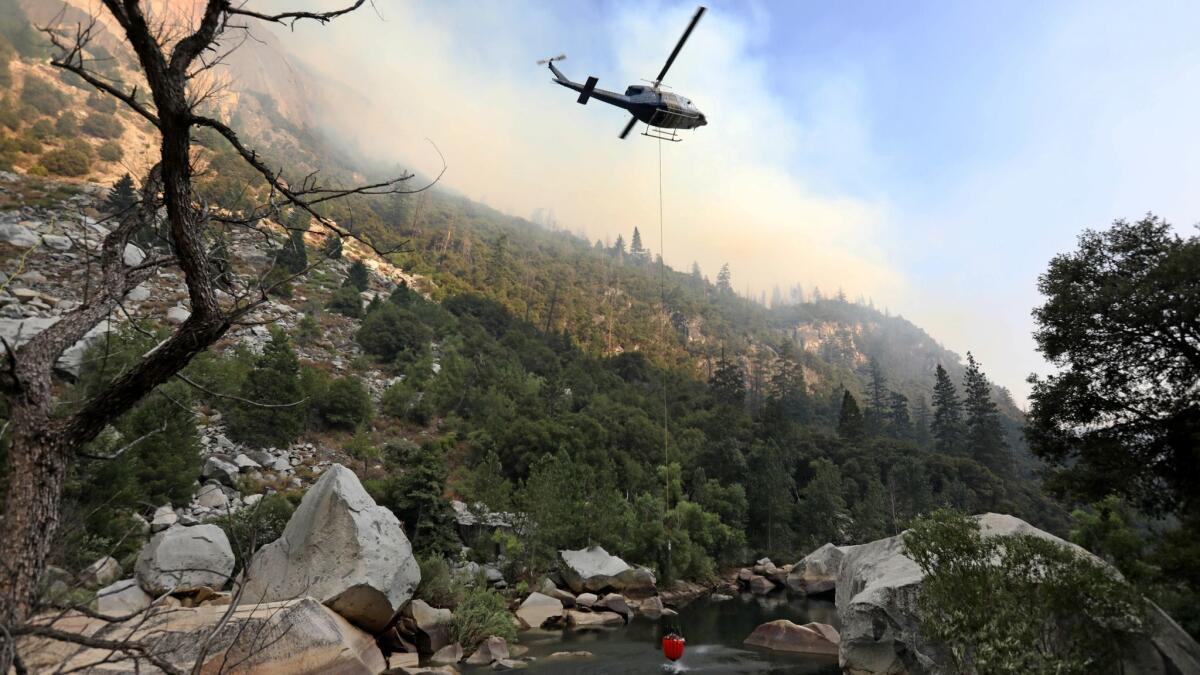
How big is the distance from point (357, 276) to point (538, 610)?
50.7 meters

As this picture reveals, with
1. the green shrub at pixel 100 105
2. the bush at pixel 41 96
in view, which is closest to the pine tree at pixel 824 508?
the green shrub at pixel 100 105

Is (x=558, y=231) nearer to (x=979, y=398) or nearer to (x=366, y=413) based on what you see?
(x=979, y=398)

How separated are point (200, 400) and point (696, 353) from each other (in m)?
77.7

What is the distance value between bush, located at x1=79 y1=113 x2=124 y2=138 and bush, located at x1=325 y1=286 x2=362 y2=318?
36.0 meters

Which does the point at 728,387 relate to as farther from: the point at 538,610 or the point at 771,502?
the point at 538,610

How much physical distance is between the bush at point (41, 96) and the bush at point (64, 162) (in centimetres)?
1256

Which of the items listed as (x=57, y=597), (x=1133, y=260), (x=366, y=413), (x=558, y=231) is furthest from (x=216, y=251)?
(x=558, y=231)

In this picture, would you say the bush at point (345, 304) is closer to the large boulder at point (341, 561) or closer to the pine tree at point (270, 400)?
the pine tree at point (270, 400)

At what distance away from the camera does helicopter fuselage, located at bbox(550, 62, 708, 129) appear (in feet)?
66.0

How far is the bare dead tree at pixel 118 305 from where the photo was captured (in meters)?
2.70

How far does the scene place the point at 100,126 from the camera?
65875 mm

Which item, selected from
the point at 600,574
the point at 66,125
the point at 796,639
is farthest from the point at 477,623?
the point at 66,125

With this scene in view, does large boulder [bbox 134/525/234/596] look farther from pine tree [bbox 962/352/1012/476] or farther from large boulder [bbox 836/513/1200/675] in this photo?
pine tree [bbox 962/352/1012/476]

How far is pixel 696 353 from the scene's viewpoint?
9931 cm
